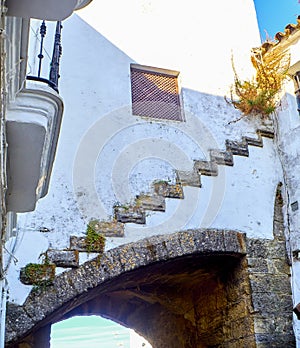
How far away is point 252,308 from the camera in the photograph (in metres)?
5.13

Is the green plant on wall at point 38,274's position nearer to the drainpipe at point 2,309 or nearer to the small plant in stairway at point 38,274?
the small plant in stairway at point 38,274

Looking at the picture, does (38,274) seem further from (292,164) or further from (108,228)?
(292,164)

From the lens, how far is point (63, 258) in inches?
182

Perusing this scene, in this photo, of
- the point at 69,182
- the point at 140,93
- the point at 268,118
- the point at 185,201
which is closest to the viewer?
the point at 69,182

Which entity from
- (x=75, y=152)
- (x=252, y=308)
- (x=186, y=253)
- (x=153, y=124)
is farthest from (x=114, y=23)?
(x=252, y=308)

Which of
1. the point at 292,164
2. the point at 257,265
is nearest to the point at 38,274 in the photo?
the point at 257,265

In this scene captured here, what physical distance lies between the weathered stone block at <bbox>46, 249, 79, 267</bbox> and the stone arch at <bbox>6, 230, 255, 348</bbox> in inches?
2.9

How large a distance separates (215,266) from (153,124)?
170 cm

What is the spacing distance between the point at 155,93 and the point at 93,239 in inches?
78.0

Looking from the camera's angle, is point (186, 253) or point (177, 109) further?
point (177, 109)

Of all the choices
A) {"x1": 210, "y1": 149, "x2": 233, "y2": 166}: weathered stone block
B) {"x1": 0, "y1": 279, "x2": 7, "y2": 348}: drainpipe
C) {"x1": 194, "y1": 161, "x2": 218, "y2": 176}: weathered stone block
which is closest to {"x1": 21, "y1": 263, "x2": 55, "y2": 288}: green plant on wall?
{"x1": 0, "y1": 279, "x2": 7, "y2": 348}: drainpipe

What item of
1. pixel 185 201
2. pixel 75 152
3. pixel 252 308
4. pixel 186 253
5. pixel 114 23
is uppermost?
pixel 114 23

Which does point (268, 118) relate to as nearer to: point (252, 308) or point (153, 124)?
point (153, 124)

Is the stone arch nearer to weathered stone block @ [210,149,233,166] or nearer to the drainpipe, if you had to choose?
the drainpipe
